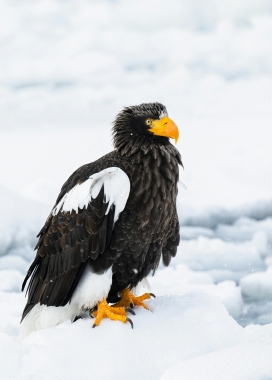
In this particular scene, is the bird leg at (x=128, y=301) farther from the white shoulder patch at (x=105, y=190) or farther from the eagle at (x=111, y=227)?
the white shoulder patch at (x=105, y=190)

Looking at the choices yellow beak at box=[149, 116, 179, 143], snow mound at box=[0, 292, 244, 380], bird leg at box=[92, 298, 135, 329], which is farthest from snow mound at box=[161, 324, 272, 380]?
yellow beak at box=[149, 116, 179, 143]

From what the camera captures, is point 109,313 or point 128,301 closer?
point 109,313

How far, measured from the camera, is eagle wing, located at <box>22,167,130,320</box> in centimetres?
510

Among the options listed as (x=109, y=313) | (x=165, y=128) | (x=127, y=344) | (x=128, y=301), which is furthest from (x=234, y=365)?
(x=165, y=128)

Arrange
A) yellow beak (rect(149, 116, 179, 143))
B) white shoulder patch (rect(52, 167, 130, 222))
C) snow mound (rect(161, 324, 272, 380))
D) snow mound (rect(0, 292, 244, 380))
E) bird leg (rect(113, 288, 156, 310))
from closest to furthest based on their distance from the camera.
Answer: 1. snow mound (rect(161, 324, 272, 380))
2. snow mound (rect(0, 292, 244, 380))
3. white shoulder patch (rect(52, 167, 130, 222))
4. yellow beak (rect(149, 116, 179, 143))
5. bird leg (rect(113, 288, 156, 310))

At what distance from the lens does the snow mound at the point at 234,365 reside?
12.6ft

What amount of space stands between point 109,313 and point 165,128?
69.9 inches

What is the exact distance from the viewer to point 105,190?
512 cm

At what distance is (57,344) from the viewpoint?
4777mm

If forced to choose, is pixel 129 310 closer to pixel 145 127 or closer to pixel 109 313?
pixel 109 313

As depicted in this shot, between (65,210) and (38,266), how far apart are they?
713 mm

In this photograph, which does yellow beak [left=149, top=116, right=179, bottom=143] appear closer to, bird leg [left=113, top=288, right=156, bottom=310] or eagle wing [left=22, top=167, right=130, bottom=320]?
eagle wing [left=22, top=167, right=130, bottom=320]

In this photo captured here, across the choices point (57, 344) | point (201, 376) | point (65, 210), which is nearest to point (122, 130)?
point (65, 210)

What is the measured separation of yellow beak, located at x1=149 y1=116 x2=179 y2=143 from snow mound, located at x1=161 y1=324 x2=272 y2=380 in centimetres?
199
